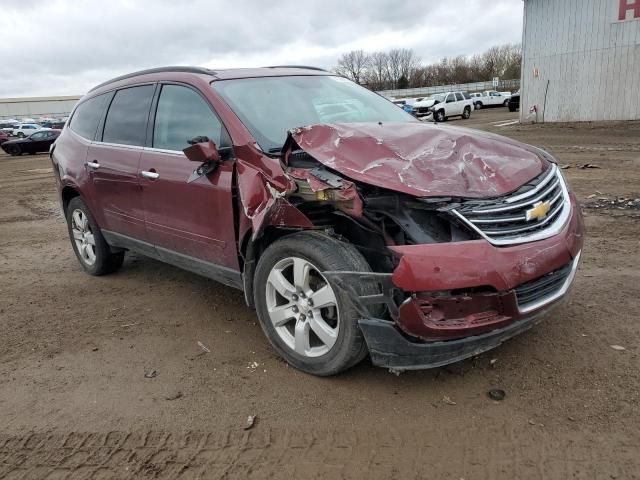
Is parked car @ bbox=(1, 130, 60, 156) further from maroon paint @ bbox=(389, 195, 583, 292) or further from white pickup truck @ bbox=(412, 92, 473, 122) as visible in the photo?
maroon paint @ bbox=(389, 195, 583, 292)

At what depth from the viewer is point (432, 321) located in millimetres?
2635

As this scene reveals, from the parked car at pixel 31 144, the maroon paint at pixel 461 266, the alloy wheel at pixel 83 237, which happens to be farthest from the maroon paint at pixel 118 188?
the parked car at pixel 31 144

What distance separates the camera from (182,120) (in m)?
4.00

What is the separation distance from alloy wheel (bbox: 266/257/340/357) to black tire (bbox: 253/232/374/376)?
26mm

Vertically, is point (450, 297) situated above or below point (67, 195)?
below

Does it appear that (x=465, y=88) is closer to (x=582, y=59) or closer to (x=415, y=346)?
(x=582, y=59)

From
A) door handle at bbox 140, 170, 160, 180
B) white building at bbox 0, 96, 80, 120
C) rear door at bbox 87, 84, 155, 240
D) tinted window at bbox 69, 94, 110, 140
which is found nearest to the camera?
door handle at bbox 140, 170, 160, 180

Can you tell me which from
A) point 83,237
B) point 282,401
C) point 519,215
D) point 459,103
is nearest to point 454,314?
point 519,215

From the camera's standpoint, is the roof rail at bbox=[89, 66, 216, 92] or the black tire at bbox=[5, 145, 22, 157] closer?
the roof rail at bbox=[89, 66, 216, 92]

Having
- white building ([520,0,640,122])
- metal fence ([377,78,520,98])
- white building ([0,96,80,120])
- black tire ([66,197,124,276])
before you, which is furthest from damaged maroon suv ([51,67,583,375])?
white building ([0,96,80,120])

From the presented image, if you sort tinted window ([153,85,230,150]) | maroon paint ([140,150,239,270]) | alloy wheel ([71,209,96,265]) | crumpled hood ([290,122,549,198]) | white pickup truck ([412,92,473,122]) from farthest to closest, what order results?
white pickup truck ([412,92,473,122]) → alloy wheel ([71,209,96,265]) → tinted window ([153,85,230,150]) → maroon paint ([140,150,239,270]) → crumpled hood ([290,122,549,198])

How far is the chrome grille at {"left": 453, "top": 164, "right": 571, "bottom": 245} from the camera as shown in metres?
2.68

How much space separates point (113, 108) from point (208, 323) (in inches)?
89.3

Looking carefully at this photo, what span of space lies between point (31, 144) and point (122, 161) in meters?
27.7
